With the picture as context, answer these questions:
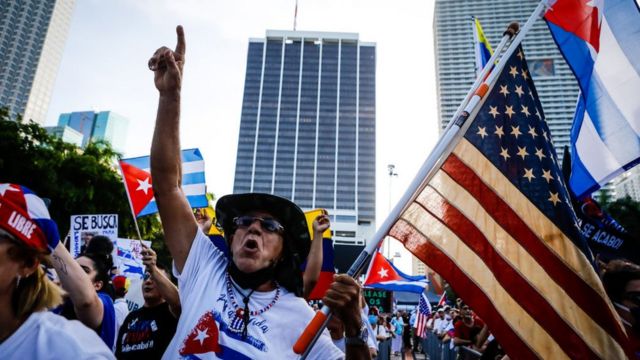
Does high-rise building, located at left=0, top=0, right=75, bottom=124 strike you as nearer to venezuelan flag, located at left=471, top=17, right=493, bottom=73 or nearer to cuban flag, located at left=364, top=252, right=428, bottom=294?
cuban flag, located at left=364, top=252, right=428, bottom=294

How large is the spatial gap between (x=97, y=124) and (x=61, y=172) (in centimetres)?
19481

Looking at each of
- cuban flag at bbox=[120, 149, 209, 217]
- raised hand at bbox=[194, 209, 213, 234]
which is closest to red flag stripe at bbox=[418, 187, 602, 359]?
raised hand at bbox=[194, 209, 213, 234]

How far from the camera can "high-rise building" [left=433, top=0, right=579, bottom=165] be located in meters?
40.7

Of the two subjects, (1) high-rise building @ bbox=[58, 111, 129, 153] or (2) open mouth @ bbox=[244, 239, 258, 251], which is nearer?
(2) open mouth @ bbox=[244, 239, 258, 251]

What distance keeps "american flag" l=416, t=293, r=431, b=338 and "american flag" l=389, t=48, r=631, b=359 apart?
43.5ft

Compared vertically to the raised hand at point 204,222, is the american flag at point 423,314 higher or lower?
lower

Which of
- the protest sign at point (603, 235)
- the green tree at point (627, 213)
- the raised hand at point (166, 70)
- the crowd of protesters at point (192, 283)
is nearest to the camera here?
the crowd of protesters at point (192, 283)

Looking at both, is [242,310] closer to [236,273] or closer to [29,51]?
[236,273]

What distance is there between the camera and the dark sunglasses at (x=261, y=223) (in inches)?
88.7

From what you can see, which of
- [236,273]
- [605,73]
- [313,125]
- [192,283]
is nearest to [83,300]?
[192,283]

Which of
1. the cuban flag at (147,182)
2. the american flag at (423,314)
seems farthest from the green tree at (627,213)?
the cuban flag at (147,182)

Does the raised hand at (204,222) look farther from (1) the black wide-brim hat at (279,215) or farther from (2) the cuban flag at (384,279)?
A: (2) the cuban flag at (384,279)

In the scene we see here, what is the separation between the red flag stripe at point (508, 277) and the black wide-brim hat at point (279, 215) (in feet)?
3.21

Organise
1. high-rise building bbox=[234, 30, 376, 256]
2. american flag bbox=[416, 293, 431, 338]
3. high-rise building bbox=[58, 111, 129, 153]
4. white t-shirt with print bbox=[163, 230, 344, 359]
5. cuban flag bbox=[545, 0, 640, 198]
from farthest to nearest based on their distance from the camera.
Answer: high-rise building bbox=[58, 111, 129, 153] < high-rise building bbox=[234, 30, 376, 256] < american flag bbox=[416, 293, 431, 338] < cuban flag bbox=[545, 0, 640, 198] < white t-shirt with print bbox=[163, 230, 344, 359]
